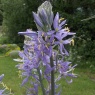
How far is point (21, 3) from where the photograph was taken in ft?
45.2

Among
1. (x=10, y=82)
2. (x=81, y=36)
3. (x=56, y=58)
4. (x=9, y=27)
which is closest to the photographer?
(x=56, y=58)

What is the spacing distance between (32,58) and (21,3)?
12.7 m

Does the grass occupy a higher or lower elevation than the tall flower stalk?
lower

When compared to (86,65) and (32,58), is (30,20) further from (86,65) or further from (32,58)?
(32,58)

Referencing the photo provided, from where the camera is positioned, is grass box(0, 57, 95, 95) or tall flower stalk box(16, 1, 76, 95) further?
grass box(0, 57, 95, 95)

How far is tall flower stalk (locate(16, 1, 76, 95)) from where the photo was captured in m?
1.14

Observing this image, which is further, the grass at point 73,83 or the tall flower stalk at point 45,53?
the grass at point 73,83

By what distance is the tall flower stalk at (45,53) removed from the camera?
114cm

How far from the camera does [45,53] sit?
3.78 feet

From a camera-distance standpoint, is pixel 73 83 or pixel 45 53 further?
pixel 73 83

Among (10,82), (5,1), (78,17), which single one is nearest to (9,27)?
(5,1)

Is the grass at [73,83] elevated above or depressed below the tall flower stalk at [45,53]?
below

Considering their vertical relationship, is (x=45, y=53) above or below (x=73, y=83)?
above

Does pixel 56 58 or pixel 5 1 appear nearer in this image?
pixel 56 58
